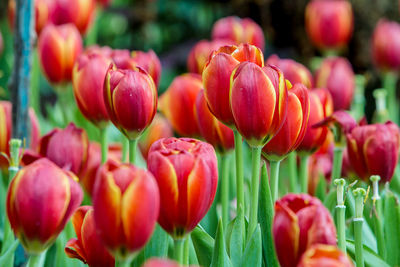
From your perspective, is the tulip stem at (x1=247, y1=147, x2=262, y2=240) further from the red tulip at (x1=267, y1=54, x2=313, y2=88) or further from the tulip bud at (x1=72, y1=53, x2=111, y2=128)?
the red tulip at (x1=267, y1=54, x2=313, y2=88)

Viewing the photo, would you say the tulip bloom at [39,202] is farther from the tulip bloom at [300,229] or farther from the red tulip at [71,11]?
the red tulip at [71,11]

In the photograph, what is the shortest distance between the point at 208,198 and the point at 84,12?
1178 mm

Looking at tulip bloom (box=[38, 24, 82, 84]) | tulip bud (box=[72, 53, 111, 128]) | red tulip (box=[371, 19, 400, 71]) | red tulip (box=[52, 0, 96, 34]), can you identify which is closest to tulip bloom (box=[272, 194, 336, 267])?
tulip bud (box=[72, 53, 111, 128])

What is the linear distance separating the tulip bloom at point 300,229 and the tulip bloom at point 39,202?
23cm

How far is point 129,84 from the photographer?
0.96m

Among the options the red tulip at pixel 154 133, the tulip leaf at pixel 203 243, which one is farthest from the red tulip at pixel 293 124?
the red tulip at pixel 154 133

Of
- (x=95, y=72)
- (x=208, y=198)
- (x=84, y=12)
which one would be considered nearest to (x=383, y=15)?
(x=84, y=12)

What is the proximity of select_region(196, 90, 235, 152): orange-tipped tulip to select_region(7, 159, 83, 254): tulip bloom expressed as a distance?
1.19 feet

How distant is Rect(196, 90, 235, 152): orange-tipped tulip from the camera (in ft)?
3.64

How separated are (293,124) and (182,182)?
0.23 meters

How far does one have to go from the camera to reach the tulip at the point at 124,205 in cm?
67

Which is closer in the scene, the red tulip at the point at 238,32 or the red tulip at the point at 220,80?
the red tulip at the point at 220,80

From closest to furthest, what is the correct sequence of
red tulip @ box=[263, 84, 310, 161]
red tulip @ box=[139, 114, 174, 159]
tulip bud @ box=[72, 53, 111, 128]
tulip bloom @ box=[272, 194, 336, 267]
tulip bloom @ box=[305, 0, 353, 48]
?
1. tulip bloom @ box=[272, 194, 336, 267]
2. red tulip @ box=[263, 84, 310, 161]
3. tulip bud @ box=[72, 53, 111, 128]
4. red tulip @ box=[139, 114, 174, 159]
5. tulip bloom @ box=[305, 0, 353, 48]

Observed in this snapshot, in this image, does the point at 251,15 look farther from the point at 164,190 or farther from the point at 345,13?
the point at 164,190
